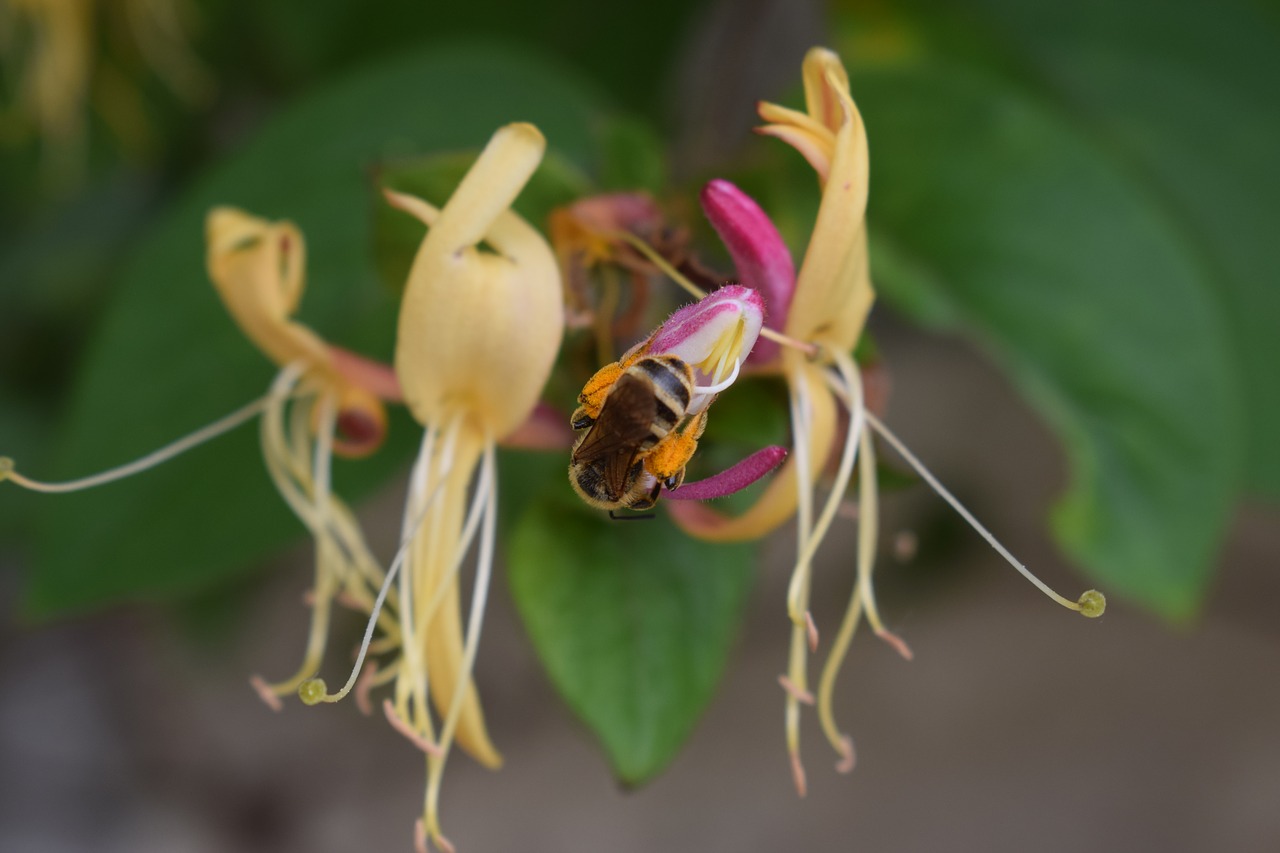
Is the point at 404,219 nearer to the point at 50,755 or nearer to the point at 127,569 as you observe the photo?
the point at 127,569

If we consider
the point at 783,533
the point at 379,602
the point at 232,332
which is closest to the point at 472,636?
the point at 379,602

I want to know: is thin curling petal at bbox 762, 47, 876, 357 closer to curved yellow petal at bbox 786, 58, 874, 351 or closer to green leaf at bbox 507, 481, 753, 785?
curved yellow petal at bbox 786, 58, 874, 351

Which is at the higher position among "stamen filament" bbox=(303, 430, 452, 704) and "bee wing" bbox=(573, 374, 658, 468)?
"bee wing" bbox=(573, 374, 658, 468)

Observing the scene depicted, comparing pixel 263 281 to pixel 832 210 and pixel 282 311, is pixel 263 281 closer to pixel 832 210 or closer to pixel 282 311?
pixel 282 311

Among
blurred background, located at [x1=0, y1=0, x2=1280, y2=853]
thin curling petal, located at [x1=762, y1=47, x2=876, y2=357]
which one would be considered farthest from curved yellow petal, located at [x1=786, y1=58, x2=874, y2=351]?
blurred background, located at [x1=0, y1=0, x2=1280, y2=853]

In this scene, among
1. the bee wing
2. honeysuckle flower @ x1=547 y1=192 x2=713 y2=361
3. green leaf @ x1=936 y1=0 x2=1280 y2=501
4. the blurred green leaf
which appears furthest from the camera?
green leaf @ x1=936 y1=0 x2=1280 y2=501

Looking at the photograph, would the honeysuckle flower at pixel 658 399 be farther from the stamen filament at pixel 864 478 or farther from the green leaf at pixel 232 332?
the green leaf at pixel 232 332

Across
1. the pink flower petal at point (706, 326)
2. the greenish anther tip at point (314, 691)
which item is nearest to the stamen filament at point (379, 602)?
the greenish anther tip at point (314, 691)
